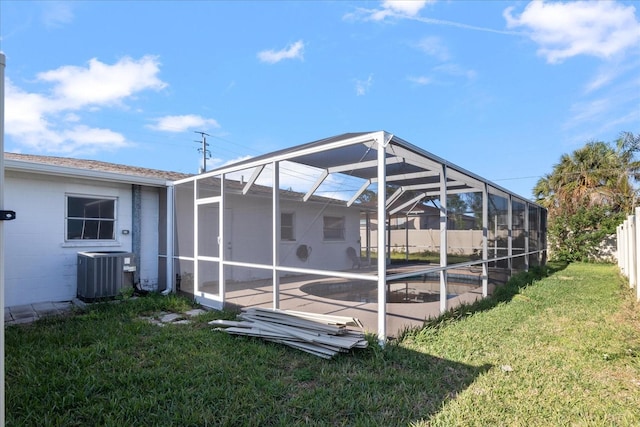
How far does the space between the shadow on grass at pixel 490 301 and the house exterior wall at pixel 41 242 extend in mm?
6360

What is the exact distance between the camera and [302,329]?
13.7 ft

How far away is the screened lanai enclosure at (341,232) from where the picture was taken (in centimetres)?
455

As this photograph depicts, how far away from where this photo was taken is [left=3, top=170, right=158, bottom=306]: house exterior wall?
19.6 ft

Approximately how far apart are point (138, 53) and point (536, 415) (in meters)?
12.8

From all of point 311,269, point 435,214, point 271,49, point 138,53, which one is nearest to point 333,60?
point 271,49

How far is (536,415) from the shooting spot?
2.59 m

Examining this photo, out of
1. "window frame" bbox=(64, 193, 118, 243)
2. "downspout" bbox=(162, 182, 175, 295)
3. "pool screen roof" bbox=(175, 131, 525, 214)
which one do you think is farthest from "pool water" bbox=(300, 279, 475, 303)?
"window frame" bbox=(64, 193, 118, 243)

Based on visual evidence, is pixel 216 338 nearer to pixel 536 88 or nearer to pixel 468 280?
pixel 468 280

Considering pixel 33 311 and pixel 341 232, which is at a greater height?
pixel 341 232

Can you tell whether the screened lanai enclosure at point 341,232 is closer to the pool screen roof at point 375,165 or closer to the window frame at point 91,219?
the pool screen roof at point 375,165

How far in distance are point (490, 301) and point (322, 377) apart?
4.75 meters

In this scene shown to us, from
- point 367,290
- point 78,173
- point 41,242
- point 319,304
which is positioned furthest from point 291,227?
point 41,242

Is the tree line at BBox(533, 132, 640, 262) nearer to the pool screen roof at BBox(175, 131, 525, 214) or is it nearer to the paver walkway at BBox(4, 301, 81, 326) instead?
the pool screen roof at BBox(175, 131, 525, 214)

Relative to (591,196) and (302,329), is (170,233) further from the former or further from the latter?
(591,196)
